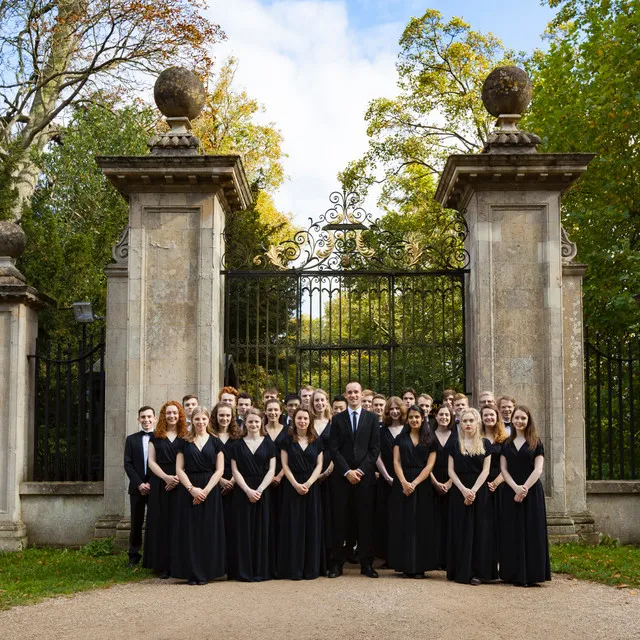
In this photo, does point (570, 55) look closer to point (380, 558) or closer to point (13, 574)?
point (380, 558)

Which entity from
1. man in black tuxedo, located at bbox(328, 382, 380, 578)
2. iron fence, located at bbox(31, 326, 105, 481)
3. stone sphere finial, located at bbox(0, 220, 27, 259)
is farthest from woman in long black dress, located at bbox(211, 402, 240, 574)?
stone sphere finial, located at bbox(0, 220, 27, 259)

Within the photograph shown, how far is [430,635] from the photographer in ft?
20.9

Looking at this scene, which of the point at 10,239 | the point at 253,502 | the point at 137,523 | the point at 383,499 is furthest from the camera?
the point at 10,239

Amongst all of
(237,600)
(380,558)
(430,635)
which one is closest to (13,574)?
(237,600)

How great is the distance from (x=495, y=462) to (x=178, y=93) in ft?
18.8

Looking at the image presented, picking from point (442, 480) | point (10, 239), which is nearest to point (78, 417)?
point (10, 239)

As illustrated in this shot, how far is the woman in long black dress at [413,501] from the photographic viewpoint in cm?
888

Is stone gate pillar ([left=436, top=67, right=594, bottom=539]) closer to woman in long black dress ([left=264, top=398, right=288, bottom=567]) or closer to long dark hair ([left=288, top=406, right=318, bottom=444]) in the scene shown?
long dark hair ([left=288, top=406, right=318, bottom=444])

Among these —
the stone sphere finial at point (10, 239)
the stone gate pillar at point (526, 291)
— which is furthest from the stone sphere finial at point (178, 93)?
the stone gate pillar at point (526, 291)

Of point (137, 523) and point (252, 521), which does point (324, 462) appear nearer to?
point (252, 521)

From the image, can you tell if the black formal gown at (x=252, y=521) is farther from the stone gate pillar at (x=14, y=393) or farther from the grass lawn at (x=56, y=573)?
the stone gate pillar at (x=14, y=393)

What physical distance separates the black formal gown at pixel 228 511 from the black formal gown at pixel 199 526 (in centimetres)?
9

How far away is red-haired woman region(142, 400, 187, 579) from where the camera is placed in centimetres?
907

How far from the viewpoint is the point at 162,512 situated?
9.27 m
